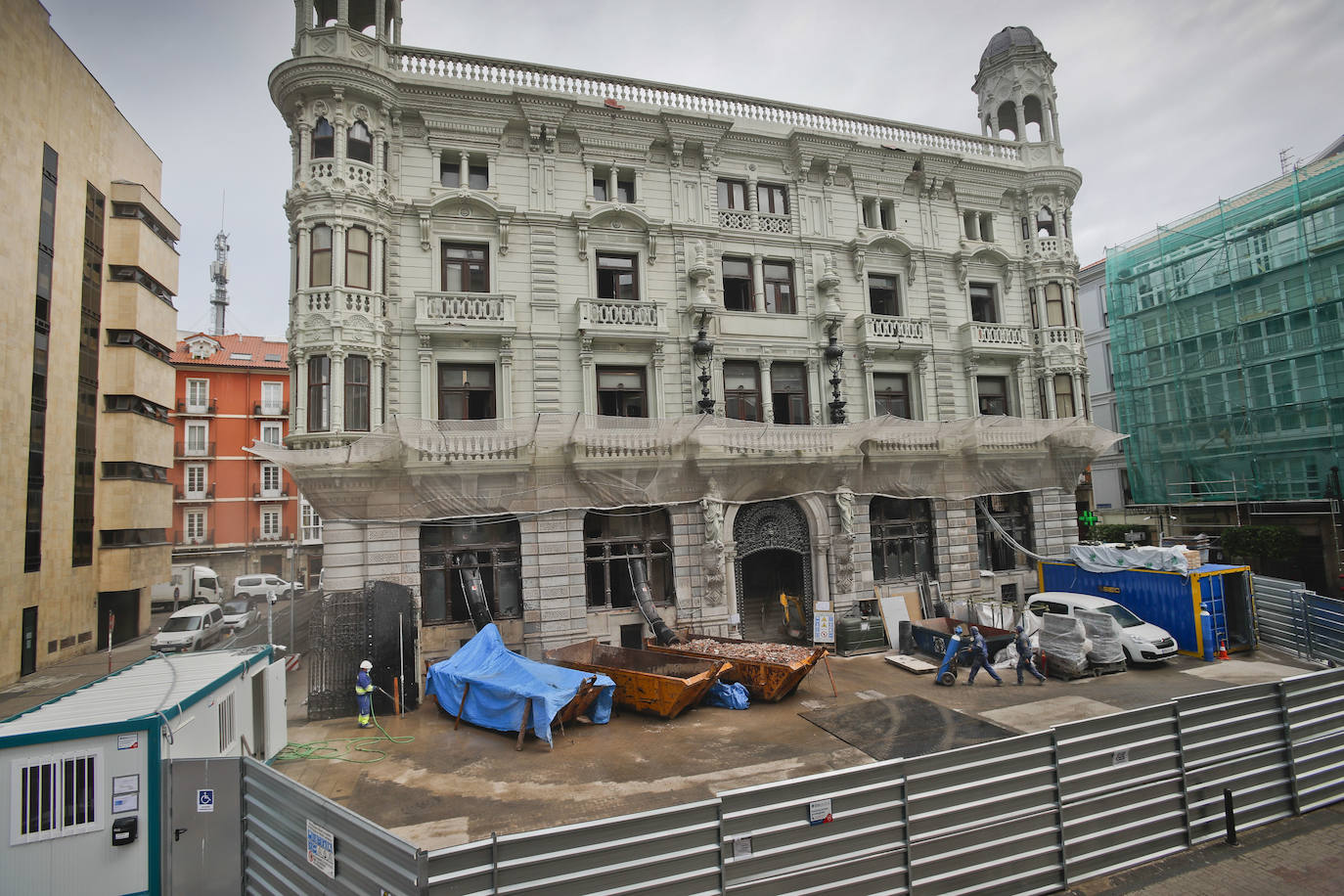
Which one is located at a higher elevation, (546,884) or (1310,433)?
(1310,433)

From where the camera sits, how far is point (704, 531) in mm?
20406

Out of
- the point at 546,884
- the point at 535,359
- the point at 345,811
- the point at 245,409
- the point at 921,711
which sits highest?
the point at 245,409

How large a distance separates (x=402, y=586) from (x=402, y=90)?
14845 mm

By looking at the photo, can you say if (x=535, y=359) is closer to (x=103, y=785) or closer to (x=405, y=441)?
(x=405, y=441)

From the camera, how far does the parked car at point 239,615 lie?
26531 mm

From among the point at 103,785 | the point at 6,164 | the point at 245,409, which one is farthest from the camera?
the point at 245,409

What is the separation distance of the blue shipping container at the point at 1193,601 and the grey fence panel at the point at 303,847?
20543 mm

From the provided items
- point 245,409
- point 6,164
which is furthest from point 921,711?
point 245,409

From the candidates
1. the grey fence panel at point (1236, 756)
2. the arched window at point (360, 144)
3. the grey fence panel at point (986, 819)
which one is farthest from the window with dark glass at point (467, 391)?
the grey fence panel at point (1236, 756)

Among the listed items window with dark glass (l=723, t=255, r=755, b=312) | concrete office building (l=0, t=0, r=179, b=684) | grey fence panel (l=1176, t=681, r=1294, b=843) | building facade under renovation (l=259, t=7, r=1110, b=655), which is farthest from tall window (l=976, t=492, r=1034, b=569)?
concrete office building (l=0, t=0, r=179, b=684)

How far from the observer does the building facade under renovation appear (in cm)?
1842

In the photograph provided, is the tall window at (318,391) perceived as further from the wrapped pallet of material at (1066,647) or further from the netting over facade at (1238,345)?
the netting over facade at (1238,345)

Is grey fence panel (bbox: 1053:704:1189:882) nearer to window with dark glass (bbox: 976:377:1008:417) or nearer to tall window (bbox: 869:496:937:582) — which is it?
tall window (bbox: 869:496:937:582)

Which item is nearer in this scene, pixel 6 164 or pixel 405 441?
pixel 405 441
